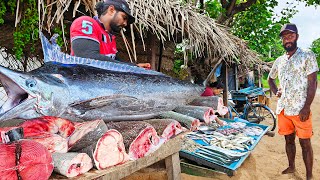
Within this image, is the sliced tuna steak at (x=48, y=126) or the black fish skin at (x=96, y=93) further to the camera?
the sliced tuna steak at (x=48, y=126)

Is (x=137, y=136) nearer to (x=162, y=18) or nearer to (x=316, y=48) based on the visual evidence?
(x=162, y=18)

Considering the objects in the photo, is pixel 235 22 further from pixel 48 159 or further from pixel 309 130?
pixel 48 159

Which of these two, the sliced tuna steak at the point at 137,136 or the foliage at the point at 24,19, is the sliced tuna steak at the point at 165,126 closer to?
the sliced tuna steak at the point at 137,136

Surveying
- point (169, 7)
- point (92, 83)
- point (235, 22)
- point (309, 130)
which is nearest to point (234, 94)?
point (235, 22)

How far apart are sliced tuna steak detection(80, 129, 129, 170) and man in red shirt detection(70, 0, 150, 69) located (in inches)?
20.0

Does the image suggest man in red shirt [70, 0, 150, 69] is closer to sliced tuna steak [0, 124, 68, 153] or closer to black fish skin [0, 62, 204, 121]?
black fish skin [0, 62, 204, 121]

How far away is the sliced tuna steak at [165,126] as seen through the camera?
84.5 inches

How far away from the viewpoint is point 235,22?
13.1m

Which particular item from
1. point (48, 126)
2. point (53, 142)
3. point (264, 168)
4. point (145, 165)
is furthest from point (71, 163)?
point (264, 168)

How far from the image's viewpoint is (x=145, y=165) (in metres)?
2.21

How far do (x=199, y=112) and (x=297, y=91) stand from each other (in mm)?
2675

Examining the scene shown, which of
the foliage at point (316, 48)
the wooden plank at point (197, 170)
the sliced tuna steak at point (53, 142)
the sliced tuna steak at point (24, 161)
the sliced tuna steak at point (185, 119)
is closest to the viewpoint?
the sliced tuna steak at point (24, 161)

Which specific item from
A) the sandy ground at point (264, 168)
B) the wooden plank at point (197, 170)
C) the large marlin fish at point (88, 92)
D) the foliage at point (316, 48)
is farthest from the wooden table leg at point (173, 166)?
the foliage at point (316, 48)

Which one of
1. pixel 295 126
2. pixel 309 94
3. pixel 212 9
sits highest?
pixel 212 9
